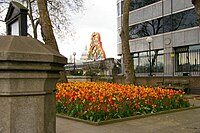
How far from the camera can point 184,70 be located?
21.5 meters

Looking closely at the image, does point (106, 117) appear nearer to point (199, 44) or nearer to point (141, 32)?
point (199, 44)

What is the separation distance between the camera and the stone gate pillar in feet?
9.04

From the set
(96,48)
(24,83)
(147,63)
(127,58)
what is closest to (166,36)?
(147,63)

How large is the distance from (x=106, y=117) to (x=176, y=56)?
17852 millimetres

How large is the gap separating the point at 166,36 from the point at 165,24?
4.29ft

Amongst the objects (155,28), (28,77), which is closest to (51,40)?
(28,77)

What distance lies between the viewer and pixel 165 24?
27.7 meters

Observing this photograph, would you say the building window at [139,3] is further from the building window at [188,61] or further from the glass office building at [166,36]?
the building window at [188,61]

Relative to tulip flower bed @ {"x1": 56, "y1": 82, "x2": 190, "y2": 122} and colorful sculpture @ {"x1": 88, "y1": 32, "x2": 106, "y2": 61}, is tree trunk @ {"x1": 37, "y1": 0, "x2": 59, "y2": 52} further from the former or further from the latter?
colorful sculpture @ {"x1": 88, "y1": 32, "x2": 106, "y2": 61}

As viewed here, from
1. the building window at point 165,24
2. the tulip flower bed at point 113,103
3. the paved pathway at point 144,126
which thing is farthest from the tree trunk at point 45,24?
the building window at point 165,24

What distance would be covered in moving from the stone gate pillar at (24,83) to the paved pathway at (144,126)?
3.61 meters

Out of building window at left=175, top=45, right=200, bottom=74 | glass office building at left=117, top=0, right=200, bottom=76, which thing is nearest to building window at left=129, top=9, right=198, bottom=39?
glass office building at left=117, top=0, right=200, bottom=76

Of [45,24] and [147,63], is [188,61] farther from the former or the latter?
[45,24]

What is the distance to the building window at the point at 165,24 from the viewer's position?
81.1 ft
